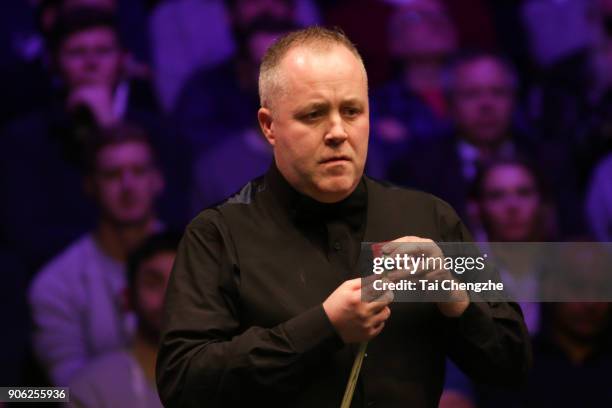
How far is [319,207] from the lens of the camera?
6.88 feet

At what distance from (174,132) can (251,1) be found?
65cm

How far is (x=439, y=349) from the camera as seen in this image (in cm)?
206

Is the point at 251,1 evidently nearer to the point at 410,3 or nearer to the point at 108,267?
the point at 410,3

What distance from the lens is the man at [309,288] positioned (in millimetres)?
1884

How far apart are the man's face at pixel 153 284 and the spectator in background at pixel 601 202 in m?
1.73

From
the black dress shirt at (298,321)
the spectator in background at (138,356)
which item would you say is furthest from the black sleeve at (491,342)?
the spectator in background at (138,356)

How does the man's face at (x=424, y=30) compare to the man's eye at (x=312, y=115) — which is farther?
the man's face at (x=424, y=30)

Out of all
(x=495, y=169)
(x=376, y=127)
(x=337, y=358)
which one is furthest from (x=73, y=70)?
(x=337, y=358)

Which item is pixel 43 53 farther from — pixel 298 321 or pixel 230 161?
pixel 298 321

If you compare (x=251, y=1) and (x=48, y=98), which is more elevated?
(x=251, y=1)

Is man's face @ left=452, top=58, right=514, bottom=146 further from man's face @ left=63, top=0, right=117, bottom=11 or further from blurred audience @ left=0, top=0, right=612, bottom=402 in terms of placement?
man's face @ left=63, top=0, right=117, bottom=11

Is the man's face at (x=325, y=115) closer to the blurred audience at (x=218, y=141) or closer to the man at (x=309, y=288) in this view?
the man at (x=309, y=288)

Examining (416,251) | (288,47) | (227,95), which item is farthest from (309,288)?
(227,95)

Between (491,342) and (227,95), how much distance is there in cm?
246
